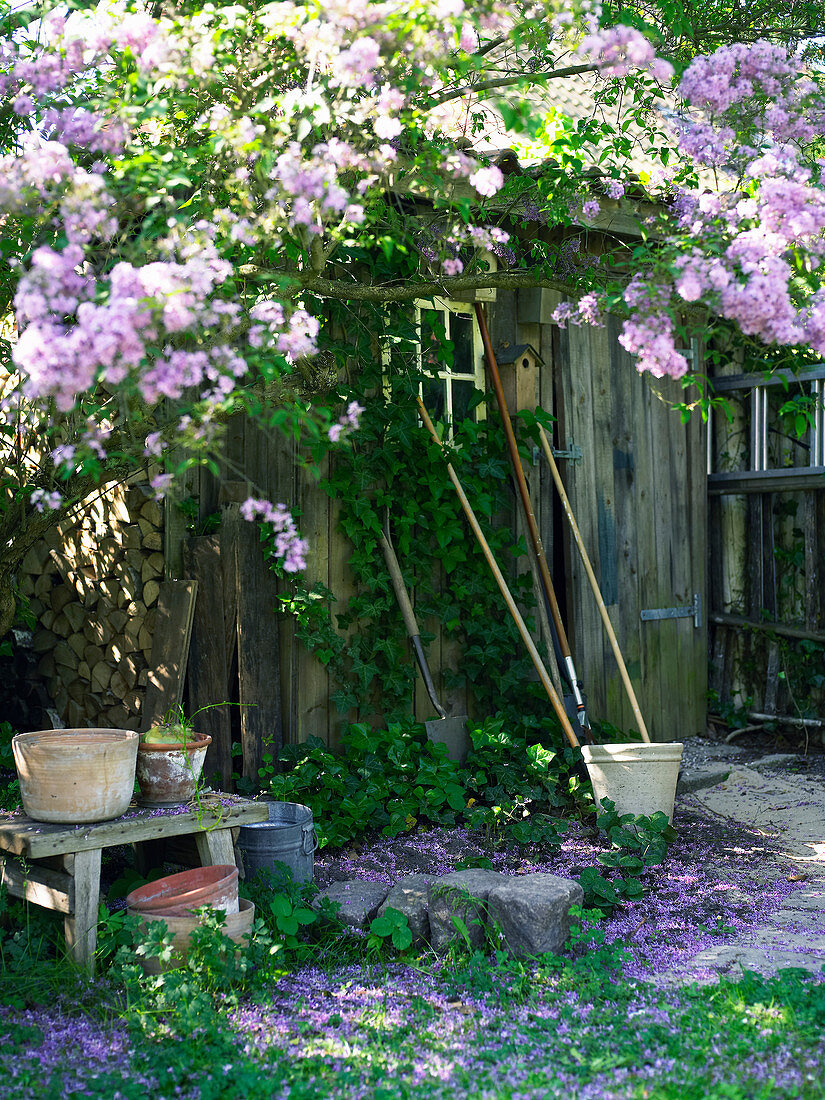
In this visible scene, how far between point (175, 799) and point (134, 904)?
0.35 metres

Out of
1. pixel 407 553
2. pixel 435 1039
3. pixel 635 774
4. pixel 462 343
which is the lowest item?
pixel 435 1039

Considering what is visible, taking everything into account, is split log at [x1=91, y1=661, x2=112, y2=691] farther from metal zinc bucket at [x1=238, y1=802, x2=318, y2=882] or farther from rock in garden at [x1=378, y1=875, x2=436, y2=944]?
rock in garden at [x1=378, y1=875, x2=436, y2=944]

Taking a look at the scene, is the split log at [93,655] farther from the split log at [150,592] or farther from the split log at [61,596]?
the split log at [150,592]

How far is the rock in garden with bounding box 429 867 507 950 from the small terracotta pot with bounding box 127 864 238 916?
578 mm

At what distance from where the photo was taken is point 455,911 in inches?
116

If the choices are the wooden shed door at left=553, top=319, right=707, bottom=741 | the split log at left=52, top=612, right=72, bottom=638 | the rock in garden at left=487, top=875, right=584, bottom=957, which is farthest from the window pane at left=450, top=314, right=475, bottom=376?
the rock in garden at left=487, top=875, right=584, bottom=957

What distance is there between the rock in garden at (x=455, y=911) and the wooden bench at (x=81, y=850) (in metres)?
0.62

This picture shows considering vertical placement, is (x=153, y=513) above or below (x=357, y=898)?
above

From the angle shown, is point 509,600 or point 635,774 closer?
point 635,774

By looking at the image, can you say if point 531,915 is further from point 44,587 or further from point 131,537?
point 44,587

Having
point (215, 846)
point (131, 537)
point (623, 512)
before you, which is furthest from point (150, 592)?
point (623, 512)

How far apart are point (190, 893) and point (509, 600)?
2.11 meters

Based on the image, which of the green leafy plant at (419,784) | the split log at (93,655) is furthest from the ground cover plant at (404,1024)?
the split log at (93,655)

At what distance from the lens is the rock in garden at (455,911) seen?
295 centimetres
